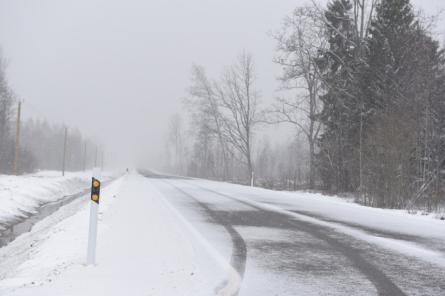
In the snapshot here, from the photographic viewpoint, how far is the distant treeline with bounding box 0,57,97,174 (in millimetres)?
48812

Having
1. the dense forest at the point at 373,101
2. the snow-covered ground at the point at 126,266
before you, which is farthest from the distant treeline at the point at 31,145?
the snow-covered ground at the point at 126,266

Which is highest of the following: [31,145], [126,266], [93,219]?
[31,145]

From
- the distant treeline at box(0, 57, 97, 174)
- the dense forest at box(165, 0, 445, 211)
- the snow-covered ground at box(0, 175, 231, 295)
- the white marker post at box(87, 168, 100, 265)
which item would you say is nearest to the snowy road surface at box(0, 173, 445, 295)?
the snow-covered ground at box(0, 175, 231, 295)

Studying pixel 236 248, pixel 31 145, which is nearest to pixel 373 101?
pixel 236 248

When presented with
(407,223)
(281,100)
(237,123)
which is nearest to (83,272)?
(407,223)

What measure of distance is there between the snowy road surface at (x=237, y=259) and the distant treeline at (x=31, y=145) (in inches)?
1813

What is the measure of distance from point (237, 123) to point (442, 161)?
77.1ft

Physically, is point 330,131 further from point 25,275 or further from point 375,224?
point 25,275

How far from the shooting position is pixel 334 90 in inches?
887

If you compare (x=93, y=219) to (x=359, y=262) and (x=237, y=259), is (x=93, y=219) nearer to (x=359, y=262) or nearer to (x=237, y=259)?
(x=237, y=259)

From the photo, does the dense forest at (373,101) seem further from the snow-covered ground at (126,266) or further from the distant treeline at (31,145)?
the distant treeline at (31,145)

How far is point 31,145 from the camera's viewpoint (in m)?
93.5

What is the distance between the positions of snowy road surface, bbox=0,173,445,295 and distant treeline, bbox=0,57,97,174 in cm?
4605

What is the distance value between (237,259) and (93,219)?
201 cm
